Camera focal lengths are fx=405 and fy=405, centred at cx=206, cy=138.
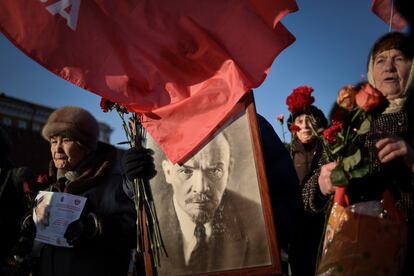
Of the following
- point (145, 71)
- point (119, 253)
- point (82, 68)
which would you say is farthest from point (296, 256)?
point (82, 68)

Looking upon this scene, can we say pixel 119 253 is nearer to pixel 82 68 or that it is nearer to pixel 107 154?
pixel 107 154

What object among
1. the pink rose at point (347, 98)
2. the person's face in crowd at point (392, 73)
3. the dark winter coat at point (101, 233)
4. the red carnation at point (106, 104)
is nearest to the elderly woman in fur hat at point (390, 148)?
the person's face in crowd at point (392, 73)

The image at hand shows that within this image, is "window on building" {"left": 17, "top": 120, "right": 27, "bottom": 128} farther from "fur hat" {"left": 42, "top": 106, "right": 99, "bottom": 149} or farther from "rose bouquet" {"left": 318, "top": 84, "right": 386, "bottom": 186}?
"rose bouquet" {"left": 318, "top": 84, "right": 386, "bottom": 186}

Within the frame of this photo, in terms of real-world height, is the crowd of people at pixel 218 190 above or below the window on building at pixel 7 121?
below

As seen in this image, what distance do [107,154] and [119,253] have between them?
761 mm

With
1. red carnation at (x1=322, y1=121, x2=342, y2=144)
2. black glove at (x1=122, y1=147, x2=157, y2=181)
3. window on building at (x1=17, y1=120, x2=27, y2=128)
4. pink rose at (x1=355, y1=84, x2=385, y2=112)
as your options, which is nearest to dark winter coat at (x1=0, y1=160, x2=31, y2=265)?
black glove at (x1=122, y1=147, x2=157, y2=181)

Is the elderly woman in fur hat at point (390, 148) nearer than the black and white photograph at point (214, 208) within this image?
Yes

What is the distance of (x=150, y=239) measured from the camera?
2.02m

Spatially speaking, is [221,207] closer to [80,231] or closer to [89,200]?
[80,231]

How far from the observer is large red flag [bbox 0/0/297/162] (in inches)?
85.6

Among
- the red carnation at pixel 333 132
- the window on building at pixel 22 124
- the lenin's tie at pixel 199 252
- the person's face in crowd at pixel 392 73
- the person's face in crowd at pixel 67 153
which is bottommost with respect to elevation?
the lenin's tie at pixel 199 252

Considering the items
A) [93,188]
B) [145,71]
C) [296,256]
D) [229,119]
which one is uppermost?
[145,71]

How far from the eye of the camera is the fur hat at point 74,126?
3.09 meters

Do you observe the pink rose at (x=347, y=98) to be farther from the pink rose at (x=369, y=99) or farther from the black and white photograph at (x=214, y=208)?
the black and white photograph at (x=214, y=208)
